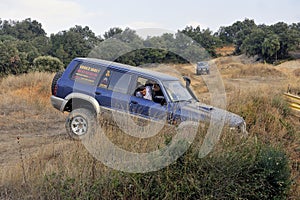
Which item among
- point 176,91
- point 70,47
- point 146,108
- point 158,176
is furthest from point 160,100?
point 70,47

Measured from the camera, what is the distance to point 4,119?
9391 millimetres

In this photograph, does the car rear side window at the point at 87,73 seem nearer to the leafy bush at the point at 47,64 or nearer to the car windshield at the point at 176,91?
the car windshield at the point at 176,91

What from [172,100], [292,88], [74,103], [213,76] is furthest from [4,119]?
[292,88]

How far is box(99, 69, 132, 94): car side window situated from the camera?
6961 mm

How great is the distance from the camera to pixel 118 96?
6.89m

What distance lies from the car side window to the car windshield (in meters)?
0.89

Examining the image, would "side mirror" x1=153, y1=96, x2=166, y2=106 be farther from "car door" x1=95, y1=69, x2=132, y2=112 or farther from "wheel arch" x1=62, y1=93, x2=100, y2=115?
"wheel arch" x1=62, y1=93, x2=100, y2=115

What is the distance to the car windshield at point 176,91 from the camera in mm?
6836

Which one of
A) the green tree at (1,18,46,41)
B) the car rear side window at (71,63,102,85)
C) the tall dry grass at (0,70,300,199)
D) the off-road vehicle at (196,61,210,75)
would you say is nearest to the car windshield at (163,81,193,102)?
the car rear side window at (71,63,102,85)

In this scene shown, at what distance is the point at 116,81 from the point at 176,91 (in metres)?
→ 1.41

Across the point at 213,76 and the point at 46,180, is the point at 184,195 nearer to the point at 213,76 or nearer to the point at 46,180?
the point at 46,180

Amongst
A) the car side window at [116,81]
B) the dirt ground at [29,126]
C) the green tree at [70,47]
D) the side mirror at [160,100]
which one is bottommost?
the dirt ground at [29,126]

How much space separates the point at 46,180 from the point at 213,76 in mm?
7983

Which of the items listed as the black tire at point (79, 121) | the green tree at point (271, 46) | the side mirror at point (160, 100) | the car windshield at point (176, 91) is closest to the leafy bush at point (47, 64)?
the black tire at point (79, 121)
